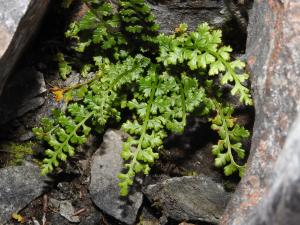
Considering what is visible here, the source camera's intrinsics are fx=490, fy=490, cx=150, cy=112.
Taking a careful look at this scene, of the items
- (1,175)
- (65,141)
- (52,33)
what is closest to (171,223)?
(65,141)

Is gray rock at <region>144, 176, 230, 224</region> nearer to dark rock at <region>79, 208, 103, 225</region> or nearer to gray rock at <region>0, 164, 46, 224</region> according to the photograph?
dark rock at <region>79, 208, 103, 225</region>

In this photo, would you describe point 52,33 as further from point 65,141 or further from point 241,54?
point 241,54

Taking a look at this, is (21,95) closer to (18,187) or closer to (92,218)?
(18,187)

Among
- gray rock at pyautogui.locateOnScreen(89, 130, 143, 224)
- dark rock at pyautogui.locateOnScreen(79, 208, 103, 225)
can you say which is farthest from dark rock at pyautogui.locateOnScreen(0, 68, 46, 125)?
dark rock at pyautogui.locateOnScreen(79, 208, 103, 225)

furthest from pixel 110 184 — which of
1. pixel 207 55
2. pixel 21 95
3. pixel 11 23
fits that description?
pixel 11 23

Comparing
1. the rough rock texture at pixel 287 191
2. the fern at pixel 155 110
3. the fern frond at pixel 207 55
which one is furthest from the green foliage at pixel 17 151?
the rough rock texture at pixel 287 191

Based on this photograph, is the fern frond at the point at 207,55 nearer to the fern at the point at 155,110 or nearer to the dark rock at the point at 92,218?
the fern at the point at 155,110
